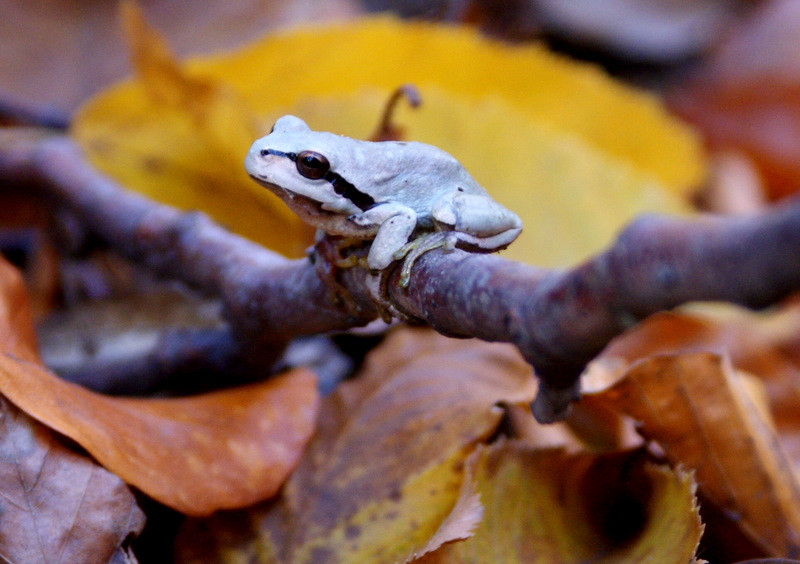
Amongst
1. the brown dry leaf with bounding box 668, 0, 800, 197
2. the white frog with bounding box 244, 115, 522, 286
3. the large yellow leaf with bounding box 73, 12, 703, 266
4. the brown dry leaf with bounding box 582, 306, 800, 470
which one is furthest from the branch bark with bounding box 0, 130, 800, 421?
the brown dry leaf with bounding box 668, 0, 800, 197

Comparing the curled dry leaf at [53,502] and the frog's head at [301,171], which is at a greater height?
the frog's head at [301,171]

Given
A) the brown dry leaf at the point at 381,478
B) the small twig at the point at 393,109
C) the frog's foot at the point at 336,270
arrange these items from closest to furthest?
1. the frog's foot at the point at 336,270
2. the brown dry leaf at the point at 381,478
3. the small twig at the point at 393,109

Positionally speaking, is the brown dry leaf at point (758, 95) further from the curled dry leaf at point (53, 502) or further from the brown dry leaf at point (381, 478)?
the curled dry leaf at point (53, 502)

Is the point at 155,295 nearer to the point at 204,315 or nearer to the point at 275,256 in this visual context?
the point at 204,315

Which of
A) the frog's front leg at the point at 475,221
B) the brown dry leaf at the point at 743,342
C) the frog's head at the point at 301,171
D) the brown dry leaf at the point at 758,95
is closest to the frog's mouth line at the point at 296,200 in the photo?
the frog's head at the point at 301,171

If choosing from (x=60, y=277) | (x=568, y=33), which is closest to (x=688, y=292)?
(x=60, y=277)

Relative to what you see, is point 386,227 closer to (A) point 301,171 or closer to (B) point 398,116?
(A) point 301,171
